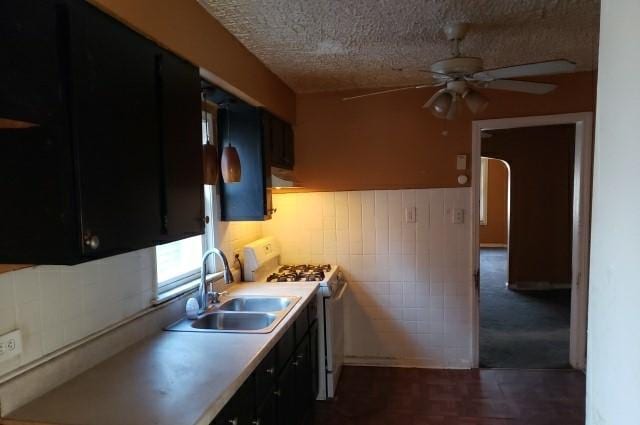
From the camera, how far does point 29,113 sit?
42.4 inches

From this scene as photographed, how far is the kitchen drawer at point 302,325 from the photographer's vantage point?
238 cm

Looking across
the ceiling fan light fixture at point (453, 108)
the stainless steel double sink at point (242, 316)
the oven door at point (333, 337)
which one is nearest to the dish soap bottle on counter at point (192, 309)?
the stainless steel double sink at point (242, 316)

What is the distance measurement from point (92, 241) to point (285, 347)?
1.22 m

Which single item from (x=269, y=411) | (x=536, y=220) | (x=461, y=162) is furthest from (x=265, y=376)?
(x=536, y=220)

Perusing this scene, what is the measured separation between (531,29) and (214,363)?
2.36 m

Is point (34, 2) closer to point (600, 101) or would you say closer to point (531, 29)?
point (600, 101)

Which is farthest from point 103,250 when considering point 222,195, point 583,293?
point 583,293

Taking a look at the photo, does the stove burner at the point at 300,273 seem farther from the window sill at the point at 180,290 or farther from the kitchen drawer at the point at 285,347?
the kitchen drawer at the point at 285,347

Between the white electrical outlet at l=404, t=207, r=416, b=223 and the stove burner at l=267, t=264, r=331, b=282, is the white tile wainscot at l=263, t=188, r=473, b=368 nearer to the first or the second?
the white electrical outlet at l=404, t=207, r=416, b=223

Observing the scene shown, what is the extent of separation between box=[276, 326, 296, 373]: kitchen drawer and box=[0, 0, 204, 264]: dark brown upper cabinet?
914mm

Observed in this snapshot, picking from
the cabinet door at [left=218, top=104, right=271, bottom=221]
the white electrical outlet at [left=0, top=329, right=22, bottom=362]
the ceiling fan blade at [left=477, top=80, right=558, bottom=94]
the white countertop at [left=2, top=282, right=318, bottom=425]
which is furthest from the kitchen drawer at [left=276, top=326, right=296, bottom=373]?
the ceiling fan blade at [left=477, top=80, right=558, bottom=94]

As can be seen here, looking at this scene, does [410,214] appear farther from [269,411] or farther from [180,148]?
[180,148]

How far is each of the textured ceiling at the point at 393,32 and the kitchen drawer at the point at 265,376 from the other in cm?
163

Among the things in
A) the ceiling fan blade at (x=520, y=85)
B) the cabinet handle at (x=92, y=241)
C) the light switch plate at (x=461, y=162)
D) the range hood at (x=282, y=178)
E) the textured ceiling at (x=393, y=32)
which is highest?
the textured ceiling at (x=393, y=32)
